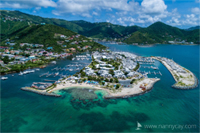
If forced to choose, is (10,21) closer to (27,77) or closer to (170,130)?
(27,77)

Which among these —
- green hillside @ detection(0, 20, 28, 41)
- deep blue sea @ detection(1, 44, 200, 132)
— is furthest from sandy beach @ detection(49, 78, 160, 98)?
green hillside @ detection(0, 20, 28, 41)

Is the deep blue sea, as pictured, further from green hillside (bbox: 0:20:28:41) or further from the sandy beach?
green hillside (bbox: 0:20:28:41)

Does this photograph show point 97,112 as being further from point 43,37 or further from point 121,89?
point 43,37

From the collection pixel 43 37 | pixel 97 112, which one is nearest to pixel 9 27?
pixel 43 37

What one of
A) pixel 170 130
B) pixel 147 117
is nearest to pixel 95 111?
pixel 147 117

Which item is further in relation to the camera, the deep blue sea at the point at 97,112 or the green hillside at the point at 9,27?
the green hillside at the point at 9,27

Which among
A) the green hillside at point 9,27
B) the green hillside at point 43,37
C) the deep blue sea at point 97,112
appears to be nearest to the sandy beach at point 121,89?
the deep blue sea at point 97,112

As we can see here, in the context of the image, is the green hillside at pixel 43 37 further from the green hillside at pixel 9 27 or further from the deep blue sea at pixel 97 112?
the deep blue sea at pixel 97 112

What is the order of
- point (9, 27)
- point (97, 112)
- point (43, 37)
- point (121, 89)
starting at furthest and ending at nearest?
point (9, 27) → point (43, 37) → point (121, 89) → point (97, 112)
